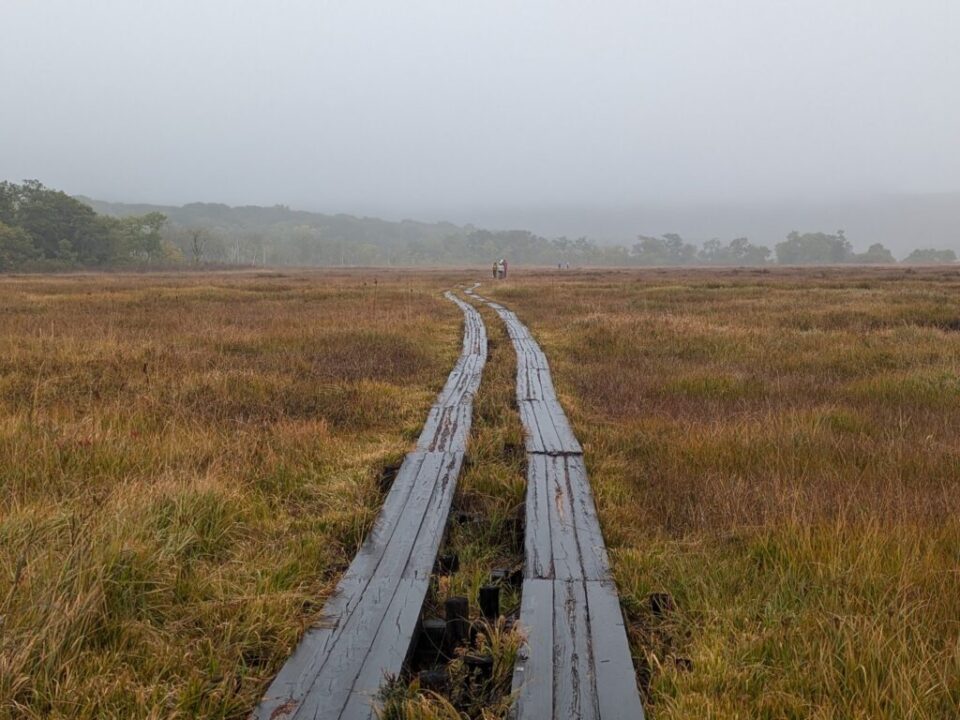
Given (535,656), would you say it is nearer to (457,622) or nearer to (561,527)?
(457,622)

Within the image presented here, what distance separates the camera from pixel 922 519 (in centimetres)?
380

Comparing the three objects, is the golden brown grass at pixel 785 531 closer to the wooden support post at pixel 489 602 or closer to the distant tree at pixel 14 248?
the wooden support post at pixel 489 602

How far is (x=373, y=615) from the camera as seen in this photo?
9.34ft

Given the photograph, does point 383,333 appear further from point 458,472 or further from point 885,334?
point 885,334

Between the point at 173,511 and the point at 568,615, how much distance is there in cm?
262

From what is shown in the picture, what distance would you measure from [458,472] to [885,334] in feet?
42.8

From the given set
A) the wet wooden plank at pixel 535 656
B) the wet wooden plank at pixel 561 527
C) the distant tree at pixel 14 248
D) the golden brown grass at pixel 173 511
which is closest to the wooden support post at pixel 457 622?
the wet wooden plank at pixel 535 656

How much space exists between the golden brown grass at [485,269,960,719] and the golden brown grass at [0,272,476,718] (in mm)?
1845

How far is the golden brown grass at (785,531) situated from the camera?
7.87ft

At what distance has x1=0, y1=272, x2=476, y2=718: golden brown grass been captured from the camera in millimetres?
2426

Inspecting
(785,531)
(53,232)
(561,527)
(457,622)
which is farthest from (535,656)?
(53,232)

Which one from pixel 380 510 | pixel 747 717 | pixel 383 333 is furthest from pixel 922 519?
pixel 383 333

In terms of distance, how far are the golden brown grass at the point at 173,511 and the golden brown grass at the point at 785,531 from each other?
1845 mm

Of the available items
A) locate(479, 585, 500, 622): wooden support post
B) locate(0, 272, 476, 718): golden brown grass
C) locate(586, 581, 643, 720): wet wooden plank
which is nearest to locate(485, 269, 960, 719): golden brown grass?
locate(586, 581, 643, 720): wet wooden plank
